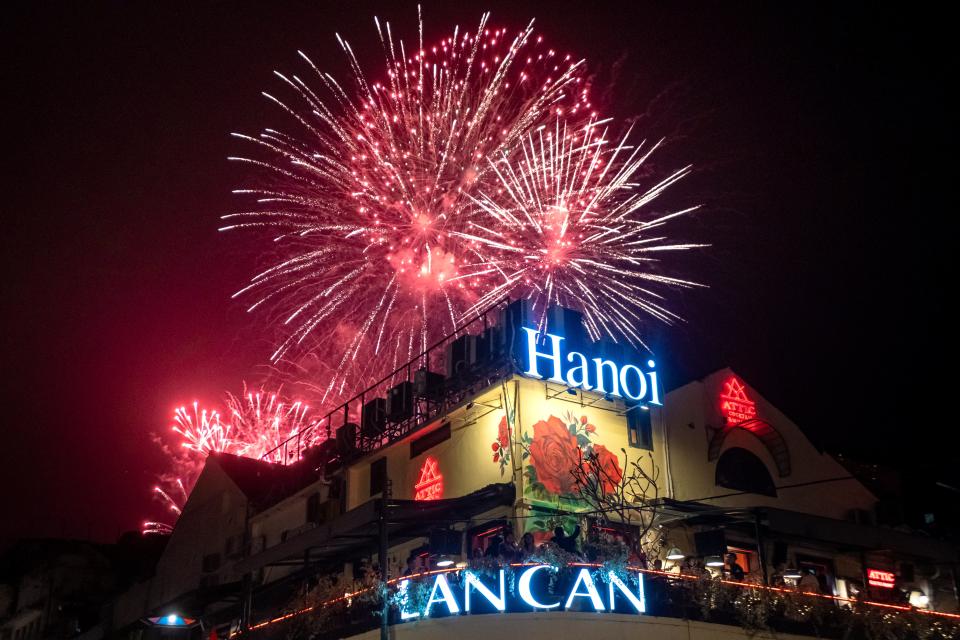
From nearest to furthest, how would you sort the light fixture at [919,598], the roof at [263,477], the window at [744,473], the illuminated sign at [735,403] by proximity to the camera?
the window at [744,473], the illuminated sign at [735,403], the light fixture at [919,598], the roof at [263,477]

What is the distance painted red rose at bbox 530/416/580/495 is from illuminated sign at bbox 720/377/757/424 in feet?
17.7

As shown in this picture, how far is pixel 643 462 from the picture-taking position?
2511 cm

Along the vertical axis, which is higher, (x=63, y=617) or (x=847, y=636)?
(x=63, y=617)

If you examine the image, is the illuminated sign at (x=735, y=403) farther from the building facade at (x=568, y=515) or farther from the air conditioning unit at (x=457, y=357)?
the air conditioning unit at (x=457, y=357)

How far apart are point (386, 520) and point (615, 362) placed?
24.5ft

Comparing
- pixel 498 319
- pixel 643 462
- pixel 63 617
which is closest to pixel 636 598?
pixel 643 462

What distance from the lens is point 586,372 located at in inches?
962

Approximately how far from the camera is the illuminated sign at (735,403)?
26.9 metres

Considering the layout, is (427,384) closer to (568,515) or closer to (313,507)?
(568,515)

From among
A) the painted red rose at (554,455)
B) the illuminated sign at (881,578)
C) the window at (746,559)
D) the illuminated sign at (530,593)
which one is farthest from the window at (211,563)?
the illuminated sign at (881,578)

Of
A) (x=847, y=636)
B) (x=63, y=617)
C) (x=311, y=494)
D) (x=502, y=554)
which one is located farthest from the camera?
(x=63, y=617)

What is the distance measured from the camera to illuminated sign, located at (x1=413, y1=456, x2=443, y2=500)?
25.8 m

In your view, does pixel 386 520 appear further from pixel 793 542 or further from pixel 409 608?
pixel 793 542

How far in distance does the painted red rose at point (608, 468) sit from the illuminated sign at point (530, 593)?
352 centimetres
